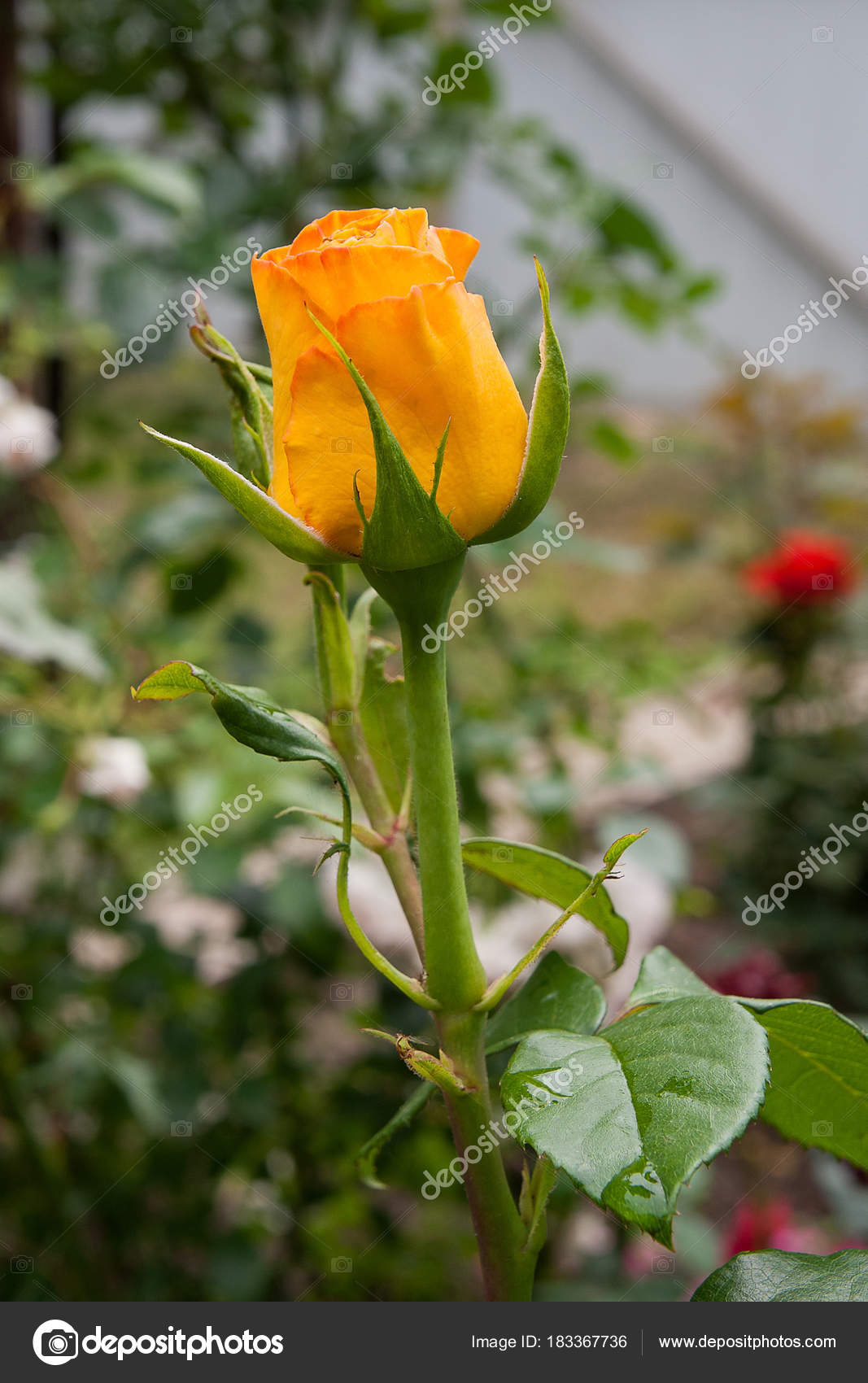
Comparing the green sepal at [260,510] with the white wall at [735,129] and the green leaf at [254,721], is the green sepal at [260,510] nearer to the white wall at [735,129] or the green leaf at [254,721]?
the green leaf at [254,721]

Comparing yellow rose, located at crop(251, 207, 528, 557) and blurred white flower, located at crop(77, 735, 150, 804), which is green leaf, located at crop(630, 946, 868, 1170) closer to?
yellow rose, located at crop(251, 207, 528, 557)

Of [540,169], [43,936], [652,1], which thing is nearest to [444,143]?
[540,169]

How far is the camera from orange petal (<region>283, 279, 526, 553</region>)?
166 mm

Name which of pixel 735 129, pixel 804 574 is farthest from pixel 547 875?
pixel 735 129

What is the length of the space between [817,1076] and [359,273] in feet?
0.56

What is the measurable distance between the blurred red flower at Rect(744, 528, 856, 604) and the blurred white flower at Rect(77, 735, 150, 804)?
3.13 ft

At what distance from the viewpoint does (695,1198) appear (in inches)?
30.5

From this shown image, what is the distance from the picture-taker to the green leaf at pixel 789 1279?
7.7 inches

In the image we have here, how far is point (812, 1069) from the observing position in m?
0.22

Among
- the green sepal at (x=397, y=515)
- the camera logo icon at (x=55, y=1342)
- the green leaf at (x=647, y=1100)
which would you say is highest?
the green sepal at (x=397, y=515)

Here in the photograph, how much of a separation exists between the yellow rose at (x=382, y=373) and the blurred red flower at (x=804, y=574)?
128 cm

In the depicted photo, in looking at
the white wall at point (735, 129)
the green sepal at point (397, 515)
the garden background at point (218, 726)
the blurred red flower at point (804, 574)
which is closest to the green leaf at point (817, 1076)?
the green sepal at point (397, 515)

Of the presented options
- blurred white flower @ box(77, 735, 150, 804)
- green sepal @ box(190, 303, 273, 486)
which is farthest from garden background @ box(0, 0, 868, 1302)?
green sepal @ box(190, 303, 273, 486)

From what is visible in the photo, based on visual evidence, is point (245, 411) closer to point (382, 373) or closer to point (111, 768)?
point (382, 373)
